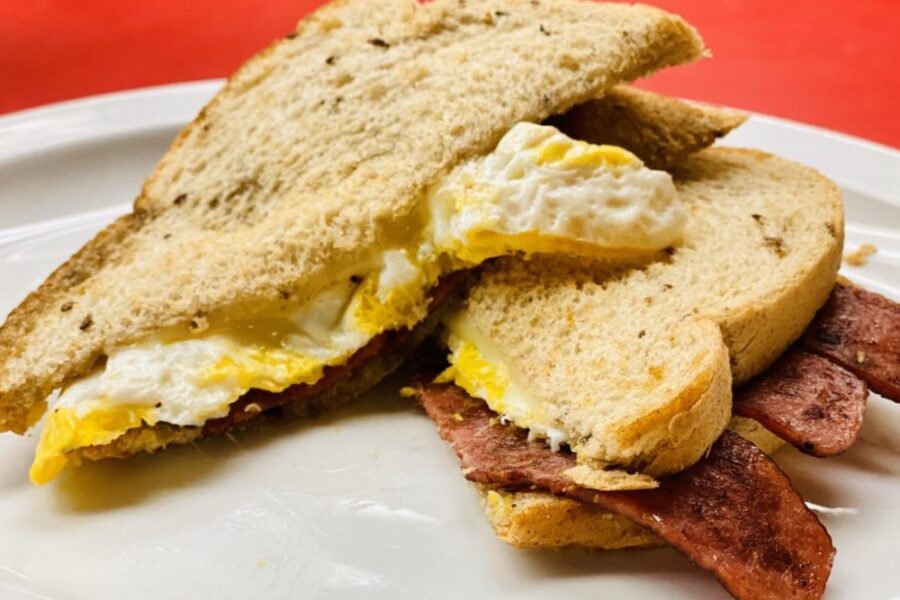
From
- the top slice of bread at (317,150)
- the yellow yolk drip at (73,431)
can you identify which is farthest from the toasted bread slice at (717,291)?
the yellow yolk drip at (73,431)

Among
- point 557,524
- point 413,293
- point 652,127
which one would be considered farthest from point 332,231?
point 652,127

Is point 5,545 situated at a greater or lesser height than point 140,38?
lesser

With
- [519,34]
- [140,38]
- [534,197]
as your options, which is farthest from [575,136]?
[140,38]

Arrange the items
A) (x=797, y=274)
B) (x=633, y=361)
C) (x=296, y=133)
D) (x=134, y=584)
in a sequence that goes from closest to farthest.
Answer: (x=134, y=584), (x=633, y=361), (x=797, y=274), (x=296, y=133)

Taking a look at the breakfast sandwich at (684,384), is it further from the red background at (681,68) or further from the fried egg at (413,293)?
the red background at (681,68)

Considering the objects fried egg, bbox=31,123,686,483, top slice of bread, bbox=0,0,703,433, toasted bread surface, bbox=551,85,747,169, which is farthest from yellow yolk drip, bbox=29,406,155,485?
toasted bread surface, bbox=551,85,747,169

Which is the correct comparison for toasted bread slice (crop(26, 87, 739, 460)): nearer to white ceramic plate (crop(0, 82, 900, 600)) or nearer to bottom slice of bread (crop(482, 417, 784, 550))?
white ceramic plate (crop(0, 82, 900, 600))

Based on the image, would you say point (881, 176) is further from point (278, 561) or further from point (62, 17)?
point (62, 17)
